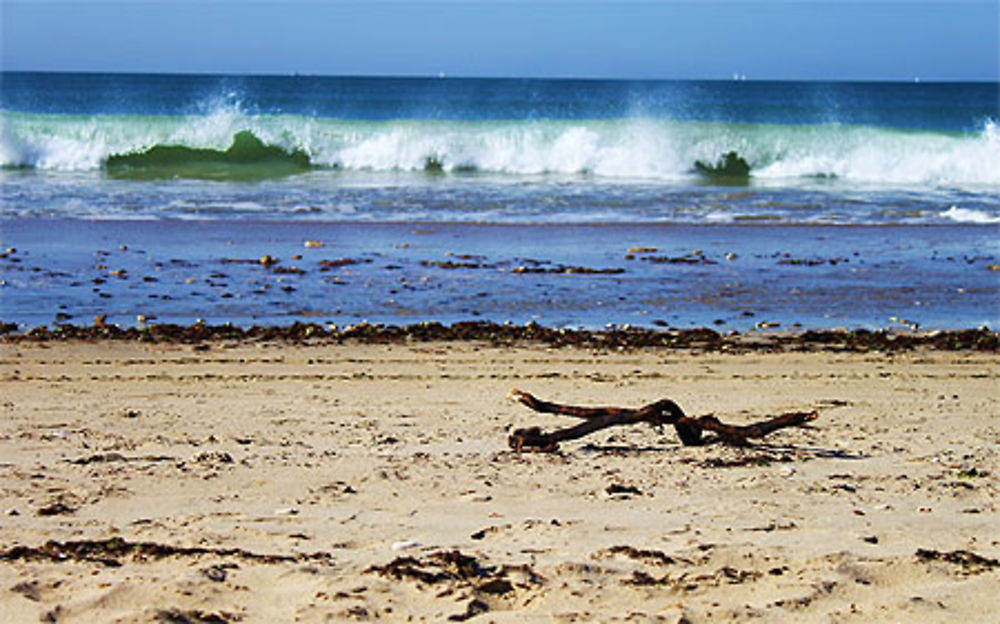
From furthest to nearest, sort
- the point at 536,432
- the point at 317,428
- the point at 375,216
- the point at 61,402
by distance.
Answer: the point at 375,216 < the point at 61,402 < the point at 317,428 < the point at 536,432

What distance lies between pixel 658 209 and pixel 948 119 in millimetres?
31467

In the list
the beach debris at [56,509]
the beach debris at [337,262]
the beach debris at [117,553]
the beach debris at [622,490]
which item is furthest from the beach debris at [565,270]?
the beach debris at [117,553]

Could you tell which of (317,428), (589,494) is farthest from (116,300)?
(589,494)

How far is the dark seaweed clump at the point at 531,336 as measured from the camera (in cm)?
885

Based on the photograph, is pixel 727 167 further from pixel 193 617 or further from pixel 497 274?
pixel 193 617

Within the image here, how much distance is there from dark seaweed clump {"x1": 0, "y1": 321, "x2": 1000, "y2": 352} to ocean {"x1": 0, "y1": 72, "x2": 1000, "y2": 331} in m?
0.49

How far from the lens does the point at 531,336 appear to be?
9.11m

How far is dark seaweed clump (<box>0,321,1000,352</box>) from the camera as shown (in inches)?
348

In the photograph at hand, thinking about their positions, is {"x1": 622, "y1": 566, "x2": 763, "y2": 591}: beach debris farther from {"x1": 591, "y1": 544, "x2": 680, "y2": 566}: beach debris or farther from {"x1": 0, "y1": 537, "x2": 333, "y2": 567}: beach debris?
{"x1": 0, "y1": 537, "x2": 333, "y2": 567}: beach debris

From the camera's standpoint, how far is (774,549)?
4270 mm

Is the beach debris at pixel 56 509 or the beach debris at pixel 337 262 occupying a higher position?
the beach debris at pixel 337 262

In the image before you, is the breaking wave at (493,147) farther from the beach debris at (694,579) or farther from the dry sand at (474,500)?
the beach debris at (694,579)

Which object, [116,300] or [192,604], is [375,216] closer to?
[116,300]

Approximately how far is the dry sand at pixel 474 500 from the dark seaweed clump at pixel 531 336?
3.26ft
